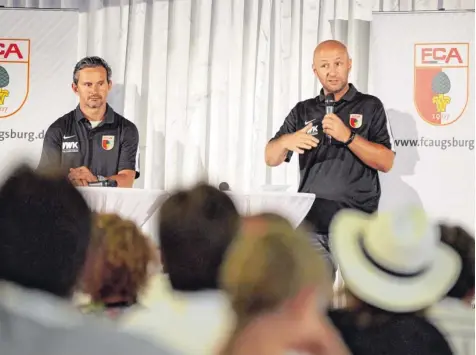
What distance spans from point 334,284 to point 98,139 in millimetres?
1052

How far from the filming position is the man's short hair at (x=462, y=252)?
103 inches

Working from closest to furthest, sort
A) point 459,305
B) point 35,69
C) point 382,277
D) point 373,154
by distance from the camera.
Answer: point 382,277, point 459,305, point 373,154, point 35,69

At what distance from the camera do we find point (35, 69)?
283 cm

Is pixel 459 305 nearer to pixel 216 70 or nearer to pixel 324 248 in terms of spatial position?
pixel 324 248

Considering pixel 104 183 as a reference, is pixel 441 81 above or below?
above

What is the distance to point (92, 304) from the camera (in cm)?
258

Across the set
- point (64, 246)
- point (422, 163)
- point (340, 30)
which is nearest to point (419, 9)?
point (340, 30)

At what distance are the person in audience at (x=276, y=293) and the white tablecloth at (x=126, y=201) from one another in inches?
13.5

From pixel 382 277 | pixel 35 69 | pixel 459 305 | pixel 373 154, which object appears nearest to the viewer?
pixel 382 277

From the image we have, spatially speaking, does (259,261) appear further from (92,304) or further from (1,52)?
(1,52)

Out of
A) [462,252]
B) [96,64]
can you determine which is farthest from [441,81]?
[96,64]

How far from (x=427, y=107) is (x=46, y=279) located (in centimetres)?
153

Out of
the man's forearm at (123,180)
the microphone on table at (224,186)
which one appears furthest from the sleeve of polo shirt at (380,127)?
the man's forearm at (123,180)

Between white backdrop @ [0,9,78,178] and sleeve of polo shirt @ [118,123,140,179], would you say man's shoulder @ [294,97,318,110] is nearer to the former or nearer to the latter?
sleeve of polo shirt @ [118,123,140,179]
